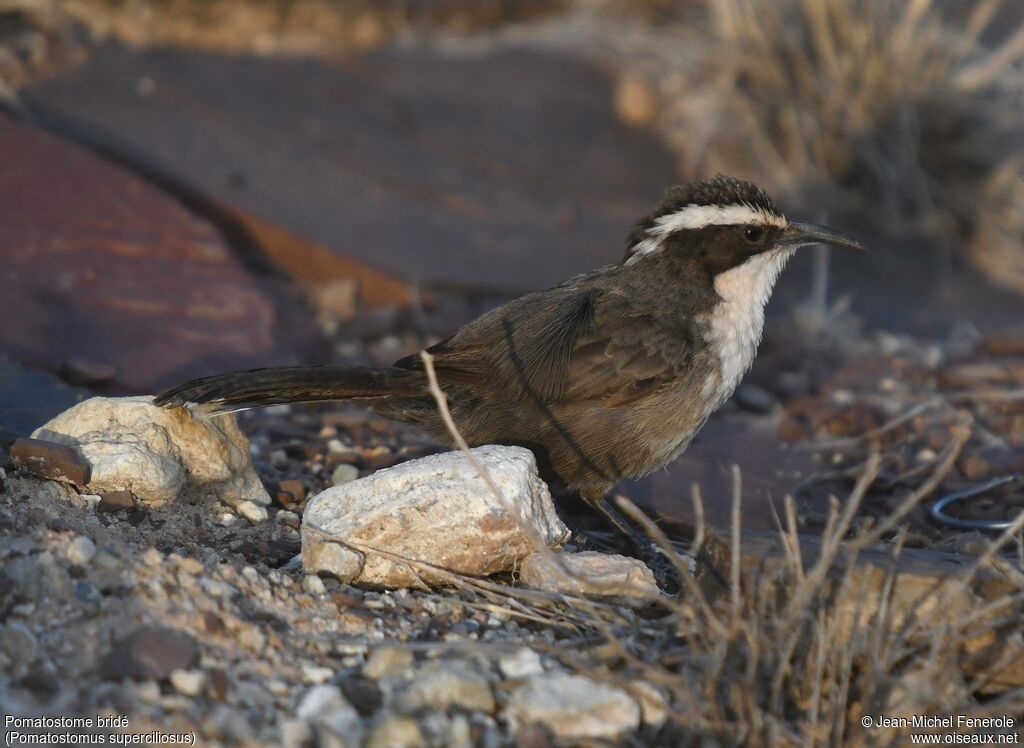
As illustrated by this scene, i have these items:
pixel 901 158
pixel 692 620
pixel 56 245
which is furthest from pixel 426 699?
pixel 901 158

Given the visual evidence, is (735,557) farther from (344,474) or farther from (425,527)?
(344,474)

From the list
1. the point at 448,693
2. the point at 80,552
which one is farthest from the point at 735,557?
the point at 80,552

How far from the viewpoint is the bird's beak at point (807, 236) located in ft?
16.5

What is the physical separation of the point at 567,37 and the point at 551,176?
1921mm

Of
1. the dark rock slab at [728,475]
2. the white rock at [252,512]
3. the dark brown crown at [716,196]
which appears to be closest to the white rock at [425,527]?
the white rock at [252,512]

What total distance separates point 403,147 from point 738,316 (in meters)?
3.94

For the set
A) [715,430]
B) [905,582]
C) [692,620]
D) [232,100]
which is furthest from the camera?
[232,100]

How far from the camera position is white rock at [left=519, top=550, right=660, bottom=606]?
362 cm

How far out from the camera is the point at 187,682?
2969 mm

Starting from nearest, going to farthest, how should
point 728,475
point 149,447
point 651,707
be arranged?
point 651,707
point 149,447
point 728,475

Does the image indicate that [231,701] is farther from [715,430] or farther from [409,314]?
[409,314]

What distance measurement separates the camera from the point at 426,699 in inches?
119

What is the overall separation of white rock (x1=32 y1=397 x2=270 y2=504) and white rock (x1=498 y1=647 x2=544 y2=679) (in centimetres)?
143

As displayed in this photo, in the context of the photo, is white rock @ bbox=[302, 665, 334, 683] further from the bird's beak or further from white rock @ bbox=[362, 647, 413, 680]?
the bird's beak
